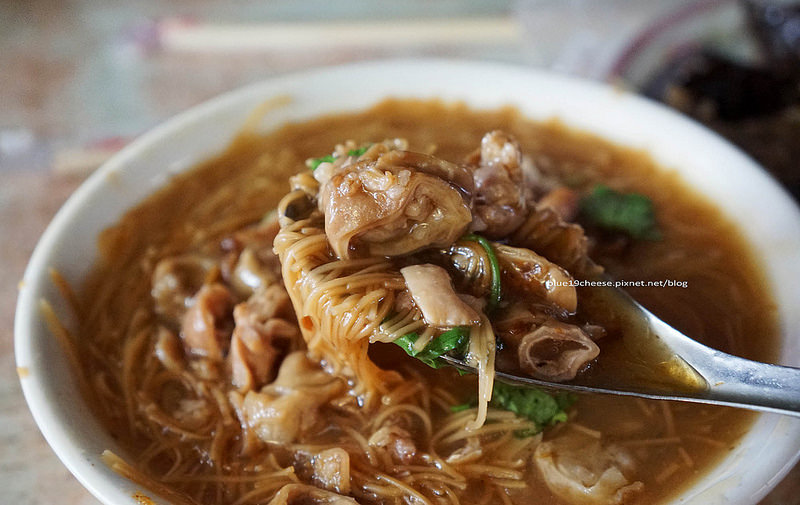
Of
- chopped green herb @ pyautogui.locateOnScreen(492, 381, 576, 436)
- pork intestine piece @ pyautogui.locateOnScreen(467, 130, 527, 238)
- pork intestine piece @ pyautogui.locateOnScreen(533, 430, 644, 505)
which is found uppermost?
pork intestine piece @ pyautogui.locateOnScreen(467, 130, 527, 238)

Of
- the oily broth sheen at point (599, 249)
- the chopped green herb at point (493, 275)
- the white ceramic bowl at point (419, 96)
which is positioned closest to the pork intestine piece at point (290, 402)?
the oily broth sheen at point (599, 249)

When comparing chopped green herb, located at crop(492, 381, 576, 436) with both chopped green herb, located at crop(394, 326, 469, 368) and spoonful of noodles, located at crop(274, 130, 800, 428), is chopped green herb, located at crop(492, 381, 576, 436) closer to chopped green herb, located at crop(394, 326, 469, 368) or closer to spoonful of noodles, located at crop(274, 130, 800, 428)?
spoonful of noodles, located at crop(274, 130, 800, 428)

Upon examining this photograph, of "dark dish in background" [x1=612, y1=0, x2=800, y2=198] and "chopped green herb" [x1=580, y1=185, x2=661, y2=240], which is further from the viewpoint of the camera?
"dark dish in background" [x1=612, y1=0, x2=800, y2=198]

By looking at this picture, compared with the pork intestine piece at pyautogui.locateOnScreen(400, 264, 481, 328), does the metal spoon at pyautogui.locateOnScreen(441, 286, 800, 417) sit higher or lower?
lower

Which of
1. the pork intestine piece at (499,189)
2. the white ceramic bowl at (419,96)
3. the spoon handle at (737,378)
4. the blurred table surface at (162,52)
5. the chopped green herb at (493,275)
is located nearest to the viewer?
the spoon handle at (737,378)

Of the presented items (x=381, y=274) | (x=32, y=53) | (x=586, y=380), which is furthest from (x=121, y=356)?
(x=32, y=53)

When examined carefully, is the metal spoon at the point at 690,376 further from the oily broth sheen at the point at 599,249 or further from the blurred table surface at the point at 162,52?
the blurred table surface at the point at 162,52

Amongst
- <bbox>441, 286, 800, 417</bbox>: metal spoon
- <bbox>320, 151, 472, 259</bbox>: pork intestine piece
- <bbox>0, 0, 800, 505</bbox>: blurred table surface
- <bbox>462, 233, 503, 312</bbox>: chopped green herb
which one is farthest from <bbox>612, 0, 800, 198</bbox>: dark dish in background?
<bbox>320, 151, 472, 259</bbox>: pork intestine piece
